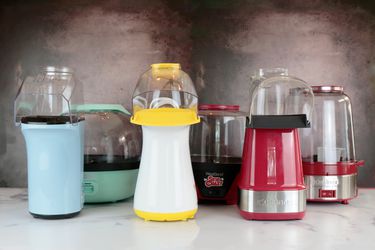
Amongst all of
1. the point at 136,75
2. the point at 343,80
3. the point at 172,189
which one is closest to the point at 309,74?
the point at 343,80

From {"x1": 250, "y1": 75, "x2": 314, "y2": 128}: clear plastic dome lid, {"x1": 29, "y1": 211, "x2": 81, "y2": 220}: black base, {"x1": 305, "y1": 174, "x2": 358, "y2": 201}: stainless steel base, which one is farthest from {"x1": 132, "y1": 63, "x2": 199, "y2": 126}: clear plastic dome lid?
{"x1": 305, "y1": 174, "x2": 358, "y2": 201}: stainless steel base

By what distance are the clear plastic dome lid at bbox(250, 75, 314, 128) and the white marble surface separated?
21 cm

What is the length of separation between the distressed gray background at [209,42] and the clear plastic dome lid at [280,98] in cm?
26

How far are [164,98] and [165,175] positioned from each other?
18cm

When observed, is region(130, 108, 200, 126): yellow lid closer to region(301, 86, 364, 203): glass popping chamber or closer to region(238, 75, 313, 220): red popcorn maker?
region(238, 75, 313, 220): red popcorn maker

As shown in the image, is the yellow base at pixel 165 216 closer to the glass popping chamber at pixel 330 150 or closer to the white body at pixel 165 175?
the white body at pixel 165 175

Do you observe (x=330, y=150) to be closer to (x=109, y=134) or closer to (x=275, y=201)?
(x=275, y=201)

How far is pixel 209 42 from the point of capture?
1.28m

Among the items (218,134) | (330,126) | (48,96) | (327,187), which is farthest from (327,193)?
(48,96)

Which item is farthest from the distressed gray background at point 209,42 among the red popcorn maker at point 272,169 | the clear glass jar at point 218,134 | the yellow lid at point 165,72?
the red popcorn maker at point 272,169

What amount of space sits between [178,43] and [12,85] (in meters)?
0.48

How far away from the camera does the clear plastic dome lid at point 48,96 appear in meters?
1.00

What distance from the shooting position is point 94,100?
1.28m

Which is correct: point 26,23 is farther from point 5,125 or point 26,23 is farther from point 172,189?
point 172,189
